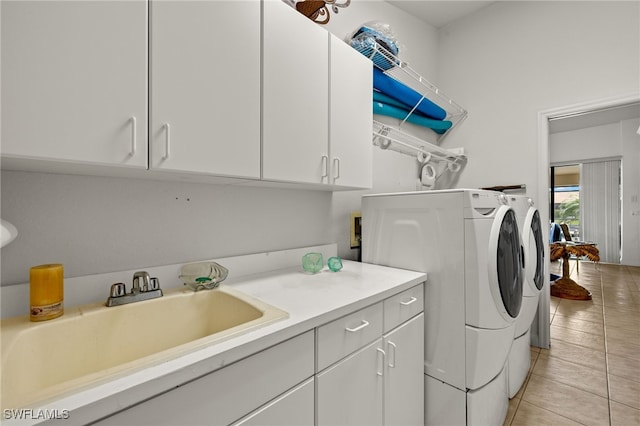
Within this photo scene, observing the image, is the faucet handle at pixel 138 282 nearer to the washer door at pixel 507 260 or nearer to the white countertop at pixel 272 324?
the white countertop at pixel 272 324

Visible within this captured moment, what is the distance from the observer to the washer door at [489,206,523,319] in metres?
1.46

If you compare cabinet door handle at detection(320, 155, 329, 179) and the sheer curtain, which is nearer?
cabinet door handle at detection(320, 155, 329, 179)

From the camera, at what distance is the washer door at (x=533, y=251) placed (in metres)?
1.94

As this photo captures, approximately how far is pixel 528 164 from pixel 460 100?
1.02 metres

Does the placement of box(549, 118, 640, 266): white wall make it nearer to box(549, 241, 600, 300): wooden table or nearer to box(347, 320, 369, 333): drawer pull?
box(549, 241, 600, 300): wooden table

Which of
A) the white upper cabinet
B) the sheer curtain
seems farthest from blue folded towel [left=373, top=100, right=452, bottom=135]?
the sheer curtain

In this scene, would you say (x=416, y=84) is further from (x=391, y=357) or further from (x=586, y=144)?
(x=586, y=144)

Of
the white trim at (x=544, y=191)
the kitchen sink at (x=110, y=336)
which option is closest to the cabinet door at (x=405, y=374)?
the kitchen sink at (x=110, y=336)

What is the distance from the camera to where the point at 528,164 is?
2.60m

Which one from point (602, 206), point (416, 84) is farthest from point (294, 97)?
point (602, 206)

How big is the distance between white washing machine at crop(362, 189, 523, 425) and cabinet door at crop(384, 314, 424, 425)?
10 cm

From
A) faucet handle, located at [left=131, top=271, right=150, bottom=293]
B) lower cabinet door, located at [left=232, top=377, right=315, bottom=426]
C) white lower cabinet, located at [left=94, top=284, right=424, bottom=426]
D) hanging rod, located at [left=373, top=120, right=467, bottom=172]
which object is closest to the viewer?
white lower cabinet, located at [left=94, top=284, right=424, bottom=426]

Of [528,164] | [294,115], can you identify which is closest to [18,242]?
[294,115]

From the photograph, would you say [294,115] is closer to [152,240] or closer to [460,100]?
→ [152,240]
